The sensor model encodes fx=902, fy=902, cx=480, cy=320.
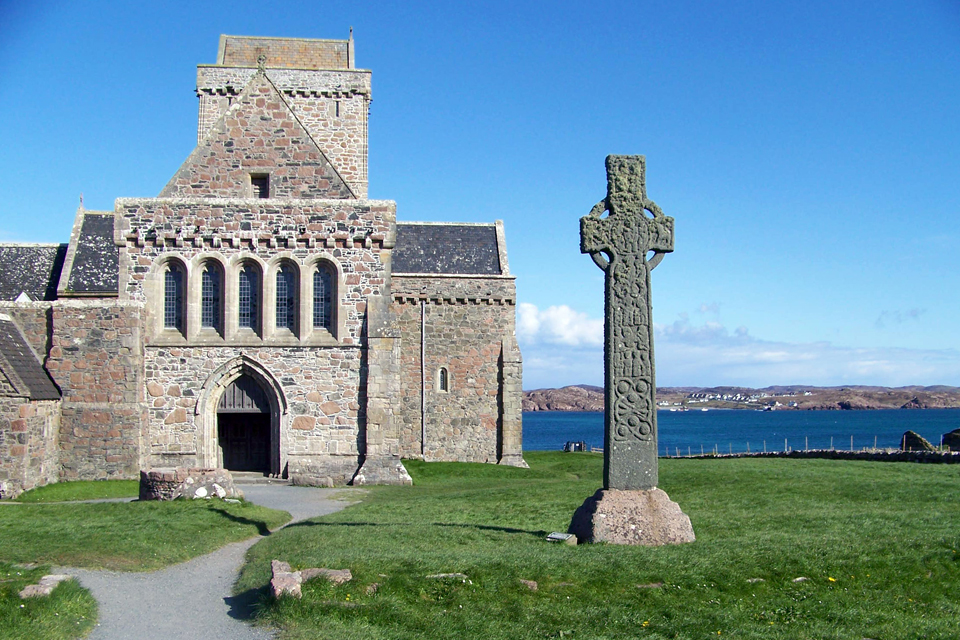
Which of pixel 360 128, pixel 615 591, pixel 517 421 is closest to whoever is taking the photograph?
pixel 615 591

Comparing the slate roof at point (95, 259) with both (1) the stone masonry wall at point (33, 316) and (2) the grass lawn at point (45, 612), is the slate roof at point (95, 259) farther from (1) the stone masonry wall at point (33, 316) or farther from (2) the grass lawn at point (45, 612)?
(2) the grass lawn at point (45, 612)

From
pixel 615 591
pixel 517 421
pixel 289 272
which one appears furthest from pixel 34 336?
pixel 615 591

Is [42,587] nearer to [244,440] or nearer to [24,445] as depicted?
[24,445]

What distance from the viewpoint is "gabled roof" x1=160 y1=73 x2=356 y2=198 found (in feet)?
85.3

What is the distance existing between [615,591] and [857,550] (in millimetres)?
3446

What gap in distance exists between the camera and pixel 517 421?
32.8m

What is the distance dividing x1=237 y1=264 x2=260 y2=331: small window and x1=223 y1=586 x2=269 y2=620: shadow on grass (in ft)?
51.6

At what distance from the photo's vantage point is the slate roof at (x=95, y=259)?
29.2 metres

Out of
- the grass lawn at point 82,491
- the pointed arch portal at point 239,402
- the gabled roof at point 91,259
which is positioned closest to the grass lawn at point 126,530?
the grass lawn at point 82,491

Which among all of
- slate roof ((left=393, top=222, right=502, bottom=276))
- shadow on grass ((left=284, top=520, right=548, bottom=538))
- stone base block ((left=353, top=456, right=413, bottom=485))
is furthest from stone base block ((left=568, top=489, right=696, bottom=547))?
slate roof ((left=393, top=222, right=502, bottom=276))

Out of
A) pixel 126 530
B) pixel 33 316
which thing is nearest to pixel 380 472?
pixel 33 316

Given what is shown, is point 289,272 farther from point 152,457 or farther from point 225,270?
point 152,457

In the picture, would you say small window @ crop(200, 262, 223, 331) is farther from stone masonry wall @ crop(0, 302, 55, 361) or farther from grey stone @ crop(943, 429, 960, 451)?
grey stone @ crop(943, 429, 960, 451)

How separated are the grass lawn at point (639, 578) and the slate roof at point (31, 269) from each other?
19624 mm
